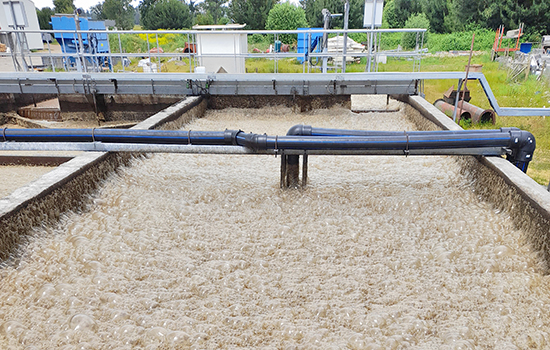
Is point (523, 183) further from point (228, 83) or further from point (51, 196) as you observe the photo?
point (228, 83)

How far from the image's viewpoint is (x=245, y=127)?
7.50 metres

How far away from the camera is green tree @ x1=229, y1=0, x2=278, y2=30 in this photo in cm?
4044

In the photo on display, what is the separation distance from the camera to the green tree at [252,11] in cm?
4044

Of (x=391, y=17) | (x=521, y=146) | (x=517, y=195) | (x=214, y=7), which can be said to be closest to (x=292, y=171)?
(x=517, y=195)

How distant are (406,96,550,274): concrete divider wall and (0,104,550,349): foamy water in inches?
4.6

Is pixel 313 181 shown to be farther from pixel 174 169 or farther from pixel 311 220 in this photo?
pixel 174 169

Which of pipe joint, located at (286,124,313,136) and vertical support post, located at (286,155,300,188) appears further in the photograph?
vertical support post, located at (286,155,300,188)

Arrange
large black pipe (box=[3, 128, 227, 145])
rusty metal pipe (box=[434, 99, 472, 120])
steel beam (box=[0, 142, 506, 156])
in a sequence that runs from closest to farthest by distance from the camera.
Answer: steel beam (box=[0, 142, 506, 156])
large black pipe (box=[3, 128, 227, 145])
rusty metal pipe (box=[434, 99, 472, 120])

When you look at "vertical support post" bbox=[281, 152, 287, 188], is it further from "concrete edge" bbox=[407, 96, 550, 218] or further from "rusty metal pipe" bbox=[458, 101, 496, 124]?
"rusty metal pipe" bbox=[458, 101, 496, 124]

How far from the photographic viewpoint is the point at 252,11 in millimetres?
40375

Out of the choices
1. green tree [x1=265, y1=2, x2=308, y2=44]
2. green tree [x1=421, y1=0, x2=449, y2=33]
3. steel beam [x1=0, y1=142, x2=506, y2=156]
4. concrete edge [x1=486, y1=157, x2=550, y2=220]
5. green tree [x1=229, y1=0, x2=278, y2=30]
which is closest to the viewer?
concrete edge [x1=486, y1=157, x2=550, y2=220]

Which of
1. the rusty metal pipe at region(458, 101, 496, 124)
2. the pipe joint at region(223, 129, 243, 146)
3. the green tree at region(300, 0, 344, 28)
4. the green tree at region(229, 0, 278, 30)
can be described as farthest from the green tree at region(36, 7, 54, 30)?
the pipe joint at region(223, 129, 243, 146)

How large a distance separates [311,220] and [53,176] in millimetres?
2575

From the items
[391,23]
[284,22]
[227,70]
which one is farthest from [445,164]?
[391,23]
